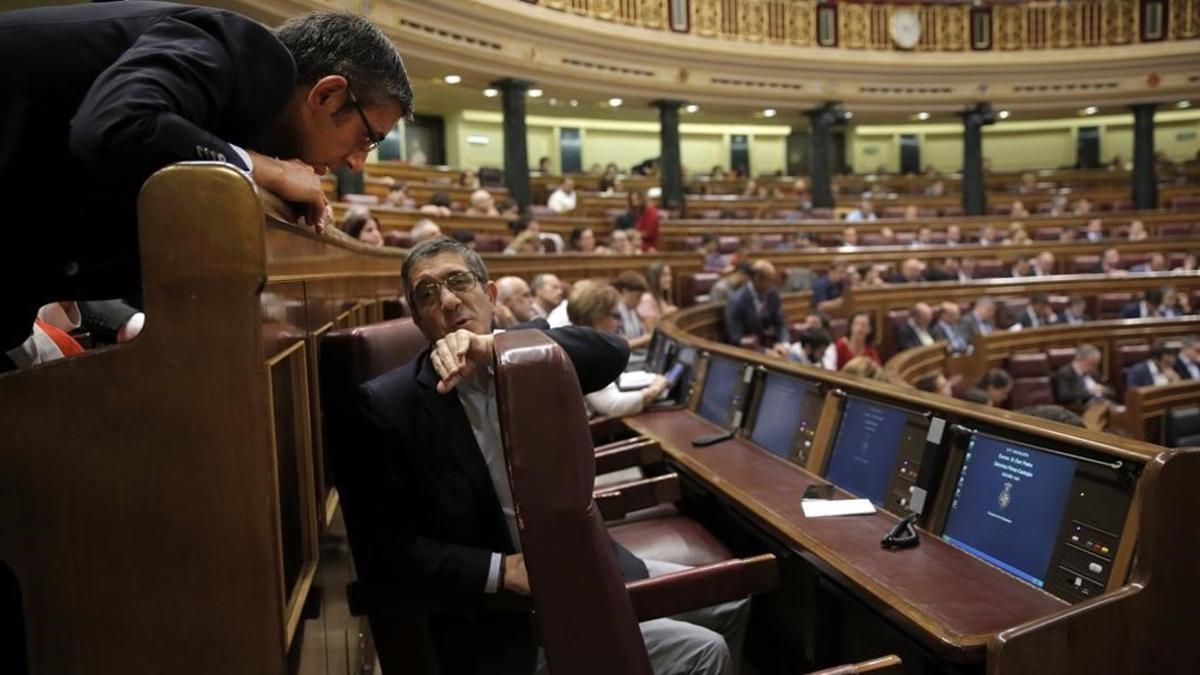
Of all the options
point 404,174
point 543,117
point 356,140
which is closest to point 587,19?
point 404,174

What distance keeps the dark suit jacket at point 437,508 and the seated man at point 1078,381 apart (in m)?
4.66

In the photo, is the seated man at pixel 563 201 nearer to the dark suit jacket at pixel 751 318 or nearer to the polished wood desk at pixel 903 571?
the dark suit jacket at pixel 751 318

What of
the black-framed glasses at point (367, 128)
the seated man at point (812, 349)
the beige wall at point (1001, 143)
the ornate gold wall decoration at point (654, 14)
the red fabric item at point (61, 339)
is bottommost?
the seated man at point (812, 349)

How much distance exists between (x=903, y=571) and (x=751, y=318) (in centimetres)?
365

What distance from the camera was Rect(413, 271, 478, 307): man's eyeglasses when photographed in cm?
136

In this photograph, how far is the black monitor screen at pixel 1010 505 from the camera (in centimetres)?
121

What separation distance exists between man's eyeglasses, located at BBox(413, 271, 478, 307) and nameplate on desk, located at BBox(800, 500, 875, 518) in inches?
27.5

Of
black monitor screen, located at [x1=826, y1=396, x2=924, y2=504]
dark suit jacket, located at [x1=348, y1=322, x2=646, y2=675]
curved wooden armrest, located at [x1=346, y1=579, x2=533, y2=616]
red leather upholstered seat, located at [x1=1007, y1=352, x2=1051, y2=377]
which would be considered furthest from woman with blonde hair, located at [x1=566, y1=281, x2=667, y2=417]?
red leather upholstered seat, located at [x1=1007, y1=352, x2=1051, y2=377]

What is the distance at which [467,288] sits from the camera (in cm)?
137

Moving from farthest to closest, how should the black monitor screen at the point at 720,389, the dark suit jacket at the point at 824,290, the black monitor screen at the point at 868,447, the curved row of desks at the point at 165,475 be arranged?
the dark suit jacket at the point at 824,290 → the black monitor screen at the point at 720,389 → the black monitor screen at the point at 868,447 → the curved row of desks at the point at 165,475

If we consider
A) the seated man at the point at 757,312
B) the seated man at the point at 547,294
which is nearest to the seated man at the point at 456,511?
the seated man at the point at 547,294

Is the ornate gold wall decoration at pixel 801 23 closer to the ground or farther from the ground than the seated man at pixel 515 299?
farther from the ground

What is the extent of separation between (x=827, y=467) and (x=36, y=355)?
56.2 inches

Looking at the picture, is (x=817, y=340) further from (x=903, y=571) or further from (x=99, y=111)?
(x=99, y=111)
